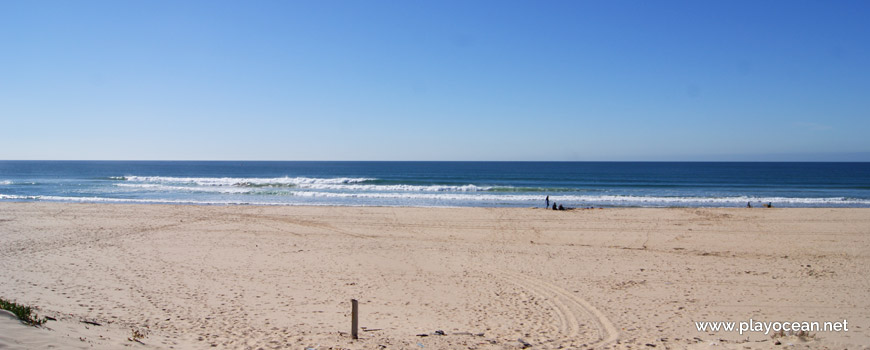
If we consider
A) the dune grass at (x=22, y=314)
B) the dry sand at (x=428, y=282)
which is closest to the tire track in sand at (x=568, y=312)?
the dry sand at (x=428, y=282)

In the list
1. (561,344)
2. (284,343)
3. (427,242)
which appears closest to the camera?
(284,343)

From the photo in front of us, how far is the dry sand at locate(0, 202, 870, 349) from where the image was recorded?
6.80 m

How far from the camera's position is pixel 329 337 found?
657cm

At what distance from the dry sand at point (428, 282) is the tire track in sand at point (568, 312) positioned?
5cm

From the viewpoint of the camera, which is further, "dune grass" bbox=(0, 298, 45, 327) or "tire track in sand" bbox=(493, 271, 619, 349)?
"tire track in sand" bbox=(493, 271, 619, 349)

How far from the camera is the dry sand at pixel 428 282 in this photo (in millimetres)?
6801

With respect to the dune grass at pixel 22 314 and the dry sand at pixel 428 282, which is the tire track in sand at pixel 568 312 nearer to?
the dry sand at pixel 428 282

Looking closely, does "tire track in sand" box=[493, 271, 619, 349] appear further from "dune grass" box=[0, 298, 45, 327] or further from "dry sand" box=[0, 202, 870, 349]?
"dune grass" box=[0, 298, 45, 327]

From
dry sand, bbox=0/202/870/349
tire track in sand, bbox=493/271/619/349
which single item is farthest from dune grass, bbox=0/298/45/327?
tire track in sand, bbox=493/271/619/349

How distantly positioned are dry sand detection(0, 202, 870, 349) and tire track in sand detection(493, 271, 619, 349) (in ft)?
0.17

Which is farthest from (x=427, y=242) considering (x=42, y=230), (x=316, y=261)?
(x=42, y=230)

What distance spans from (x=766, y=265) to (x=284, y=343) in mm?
12140

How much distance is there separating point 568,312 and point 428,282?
3309mm

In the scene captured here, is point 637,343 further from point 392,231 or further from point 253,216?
point 253,216
